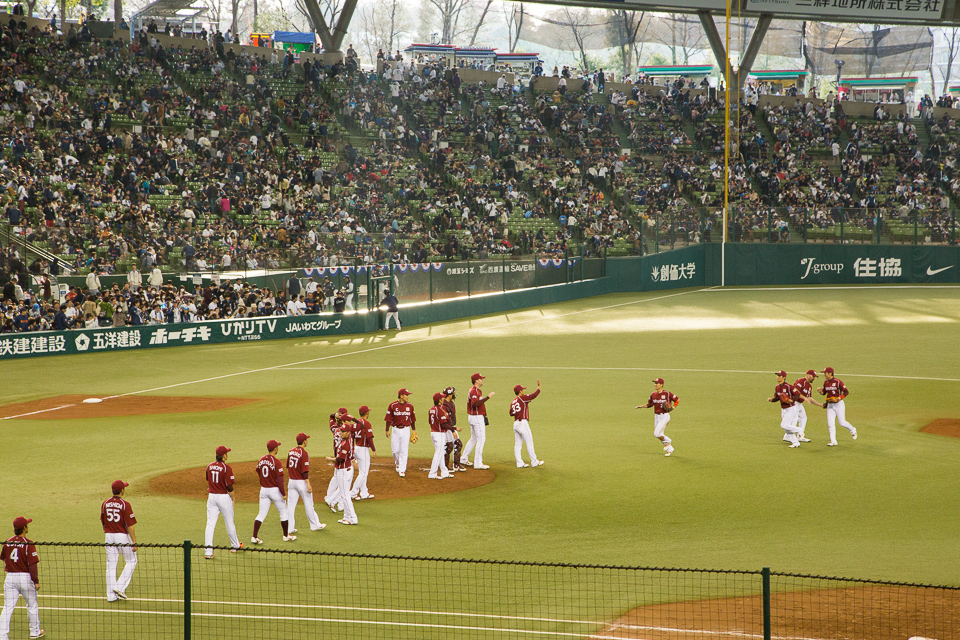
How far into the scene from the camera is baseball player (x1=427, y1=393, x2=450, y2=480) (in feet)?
49.4

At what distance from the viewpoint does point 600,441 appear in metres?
18.1

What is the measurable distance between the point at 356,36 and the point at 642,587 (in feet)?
355

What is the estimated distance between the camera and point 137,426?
19984 mm

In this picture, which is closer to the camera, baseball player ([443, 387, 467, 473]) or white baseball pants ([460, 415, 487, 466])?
baseball player ([443, 387, 467, 473])

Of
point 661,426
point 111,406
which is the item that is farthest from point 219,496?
point 111,406

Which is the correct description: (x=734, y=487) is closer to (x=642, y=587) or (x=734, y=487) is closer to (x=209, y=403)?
(x=642, y=587)

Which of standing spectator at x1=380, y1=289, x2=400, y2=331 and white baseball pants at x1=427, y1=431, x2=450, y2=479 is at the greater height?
standing spectator at x1=380, y1=289, x2=400, y2=331

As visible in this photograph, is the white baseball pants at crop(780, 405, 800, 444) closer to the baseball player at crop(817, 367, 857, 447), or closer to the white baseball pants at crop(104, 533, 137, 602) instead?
the baseball player at crop(817, 367, 857, 447)

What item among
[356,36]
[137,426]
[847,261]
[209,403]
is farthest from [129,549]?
[356,36]

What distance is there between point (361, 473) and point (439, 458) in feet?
5.64

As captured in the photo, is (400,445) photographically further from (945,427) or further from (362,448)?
(945,427)

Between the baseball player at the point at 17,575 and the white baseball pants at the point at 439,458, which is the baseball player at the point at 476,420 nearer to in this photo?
the white baseball pants at the point at 439,458

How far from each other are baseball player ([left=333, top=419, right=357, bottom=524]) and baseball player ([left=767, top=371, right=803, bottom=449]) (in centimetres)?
816

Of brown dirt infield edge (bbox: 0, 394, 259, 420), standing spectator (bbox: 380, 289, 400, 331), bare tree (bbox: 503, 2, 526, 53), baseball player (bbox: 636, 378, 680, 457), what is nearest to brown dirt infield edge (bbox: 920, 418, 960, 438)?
baseball player (bbox: 636, 378, 680, 457)
